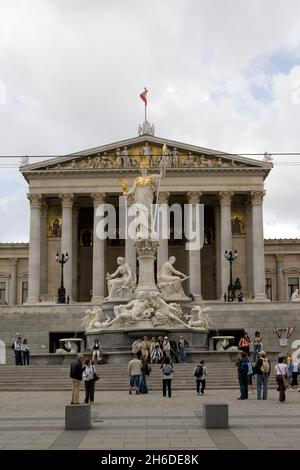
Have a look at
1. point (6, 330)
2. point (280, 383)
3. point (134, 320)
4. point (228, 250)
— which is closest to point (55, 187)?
point (228, 250)

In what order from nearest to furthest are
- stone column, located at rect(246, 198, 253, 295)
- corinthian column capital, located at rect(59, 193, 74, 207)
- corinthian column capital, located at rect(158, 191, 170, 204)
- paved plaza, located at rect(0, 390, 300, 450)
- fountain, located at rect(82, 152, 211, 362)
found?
paved plaza, located at rect(0, 390, 300, 450) → fountain, located at rect(82, 152, 211, 362) → corinthian column capital, located at rect(158, 191, 170, 204) → corinthian column capital, located at rect(59, 193, 74, 207) → stone column, located at rect(246, 198, 253, 295)

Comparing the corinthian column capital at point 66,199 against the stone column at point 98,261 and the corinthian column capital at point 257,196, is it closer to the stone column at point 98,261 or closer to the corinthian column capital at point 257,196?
the stone column at point 98,261

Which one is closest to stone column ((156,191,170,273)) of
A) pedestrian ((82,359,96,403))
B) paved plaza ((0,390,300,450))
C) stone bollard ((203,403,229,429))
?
paved plaza ((0,390,300,450))

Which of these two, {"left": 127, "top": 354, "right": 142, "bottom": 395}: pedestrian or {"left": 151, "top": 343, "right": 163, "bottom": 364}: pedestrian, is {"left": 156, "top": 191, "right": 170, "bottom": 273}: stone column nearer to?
{"left": 151, "top": 343, "right": 163, "bottom": 364}: pedestrian

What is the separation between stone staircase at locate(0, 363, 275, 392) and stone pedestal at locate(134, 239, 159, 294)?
5931 millimetres

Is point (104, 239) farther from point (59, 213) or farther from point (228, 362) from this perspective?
point (228, 362)

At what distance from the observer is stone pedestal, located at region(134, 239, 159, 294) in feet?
125

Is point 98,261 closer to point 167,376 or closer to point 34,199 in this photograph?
point 34,199

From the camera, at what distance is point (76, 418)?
15453 mm

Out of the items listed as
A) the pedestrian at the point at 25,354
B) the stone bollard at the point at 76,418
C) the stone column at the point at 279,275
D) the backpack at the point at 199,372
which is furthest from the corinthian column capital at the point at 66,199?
the stone bollard at the point at 76,418

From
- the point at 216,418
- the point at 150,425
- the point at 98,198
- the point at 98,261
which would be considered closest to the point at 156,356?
the point at 150,425

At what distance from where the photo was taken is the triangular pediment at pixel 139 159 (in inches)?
2911

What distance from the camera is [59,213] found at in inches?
3100

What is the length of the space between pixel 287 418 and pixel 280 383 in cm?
519
